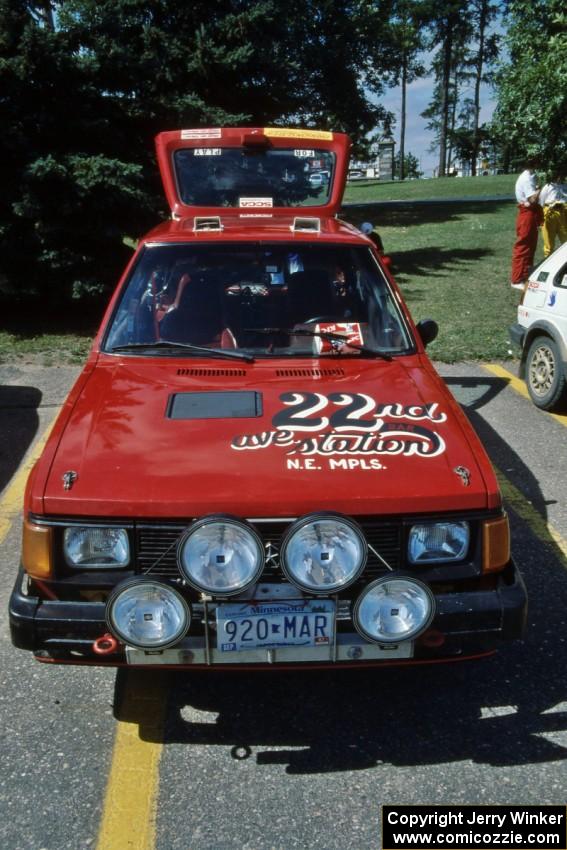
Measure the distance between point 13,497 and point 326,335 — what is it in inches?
100

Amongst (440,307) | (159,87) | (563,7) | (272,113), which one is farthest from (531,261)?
(159,87)

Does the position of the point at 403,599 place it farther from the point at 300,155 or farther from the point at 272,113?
the point at 272,113

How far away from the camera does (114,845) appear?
240cm

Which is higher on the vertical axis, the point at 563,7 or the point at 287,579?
the point at 563,7

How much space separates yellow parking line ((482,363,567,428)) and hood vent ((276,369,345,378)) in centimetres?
358

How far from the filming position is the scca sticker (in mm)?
2816

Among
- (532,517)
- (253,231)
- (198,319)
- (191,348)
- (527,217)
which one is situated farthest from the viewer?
(527,217)

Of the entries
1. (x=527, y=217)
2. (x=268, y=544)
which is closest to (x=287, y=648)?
(x=268, y=544)

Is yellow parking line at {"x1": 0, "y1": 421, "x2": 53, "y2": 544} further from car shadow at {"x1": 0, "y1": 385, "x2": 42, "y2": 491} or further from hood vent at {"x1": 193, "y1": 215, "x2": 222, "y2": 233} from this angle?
hood vent at {"x1": 193, "y1": 215, "x2": 222, "y2": 233}

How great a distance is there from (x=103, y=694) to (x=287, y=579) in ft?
3.72

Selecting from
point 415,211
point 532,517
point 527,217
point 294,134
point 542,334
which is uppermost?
point 294,134

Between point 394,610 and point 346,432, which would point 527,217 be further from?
point 394,610

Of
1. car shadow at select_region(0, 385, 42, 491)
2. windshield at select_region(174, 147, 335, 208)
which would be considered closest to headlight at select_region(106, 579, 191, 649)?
car shadow at select_region(0, 385, 42, 491)

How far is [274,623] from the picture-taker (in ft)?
8.28
